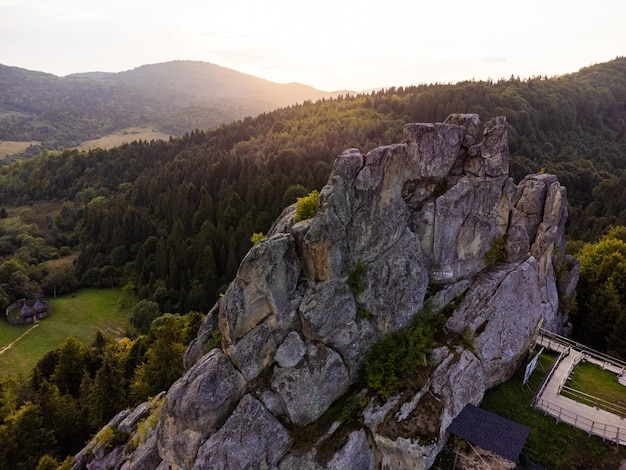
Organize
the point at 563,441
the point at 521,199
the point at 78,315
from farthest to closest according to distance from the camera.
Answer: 1. the point at 78,315
2. the point at 521,199
3. the point at 563,441

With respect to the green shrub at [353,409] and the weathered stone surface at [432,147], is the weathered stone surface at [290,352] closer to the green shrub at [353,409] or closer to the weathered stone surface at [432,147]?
the green shrub at [353,409]

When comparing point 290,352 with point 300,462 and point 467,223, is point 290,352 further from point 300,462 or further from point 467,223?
point 467,223

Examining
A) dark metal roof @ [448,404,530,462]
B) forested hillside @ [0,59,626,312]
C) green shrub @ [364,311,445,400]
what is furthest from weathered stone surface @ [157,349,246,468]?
forested hillside @ [0,59,626,312]

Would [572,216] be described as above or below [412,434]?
below

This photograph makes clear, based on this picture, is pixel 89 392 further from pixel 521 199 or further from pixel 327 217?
pixel 521 199

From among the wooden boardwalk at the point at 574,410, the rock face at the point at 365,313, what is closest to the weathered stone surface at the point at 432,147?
the rock face at the point at 365,313


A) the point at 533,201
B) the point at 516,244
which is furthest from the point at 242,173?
the point at 516,244

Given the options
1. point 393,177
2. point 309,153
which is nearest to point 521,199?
point 393,177
